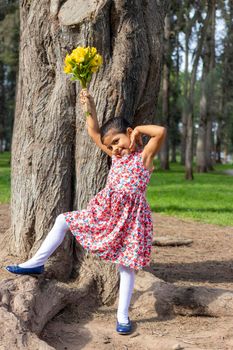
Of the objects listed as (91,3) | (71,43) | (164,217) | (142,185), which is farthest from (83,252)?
(164,217)

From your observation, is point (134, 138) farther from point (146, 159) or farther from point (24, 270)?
point (24, 270)

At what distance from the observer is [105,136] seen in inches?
188

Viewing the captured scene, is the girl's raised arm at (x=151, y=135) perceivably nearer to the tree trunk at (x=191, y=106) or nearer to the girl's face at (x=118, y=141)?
the girl's face at (x=118, y=141)

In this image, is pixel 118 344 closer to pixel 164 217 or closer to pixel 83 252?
pixel 83 252

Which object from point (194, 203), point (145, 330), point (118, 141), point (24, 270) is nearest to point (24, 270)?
point (24, 270)

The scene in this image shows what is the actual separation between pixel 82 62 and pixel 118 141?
0.72m

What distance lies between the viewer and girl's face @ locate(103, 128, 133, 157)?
15.4ft

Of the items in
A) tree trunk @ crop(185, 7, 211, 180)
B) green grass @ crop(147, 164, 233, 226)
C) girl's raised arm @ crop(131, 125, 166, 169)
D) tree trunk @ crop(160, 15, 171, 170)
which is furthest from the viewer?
tree trunk @ crop(160, 15, 171, 170)

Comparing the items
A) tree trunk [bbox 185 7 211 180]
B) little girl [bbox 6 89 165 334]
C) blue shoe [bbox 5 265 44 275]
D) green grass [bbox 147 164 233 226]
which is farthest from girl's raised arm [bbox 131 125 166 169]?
tree trunk [bbox 185 7 211 180]

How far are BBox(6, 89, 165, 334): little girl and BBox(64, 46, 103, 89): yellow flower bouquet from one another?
0.17 metres

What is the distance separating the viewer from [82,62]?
4605 mm

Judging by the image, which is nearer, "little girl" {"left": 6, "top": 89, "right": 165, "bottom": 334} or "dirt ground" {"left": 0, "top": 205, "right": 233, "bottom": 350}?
"dirt ground" {"left": 0, "top": 205, "right": 233, "bottom": 350}

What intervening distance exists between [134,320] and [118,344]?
59 cm

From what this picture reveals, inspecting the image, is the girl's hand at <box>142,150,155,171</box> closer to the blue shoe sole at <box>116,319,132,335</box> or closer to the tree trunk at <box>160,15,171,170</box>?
the blue shoe sole at <box>116,319,132,335</box>
